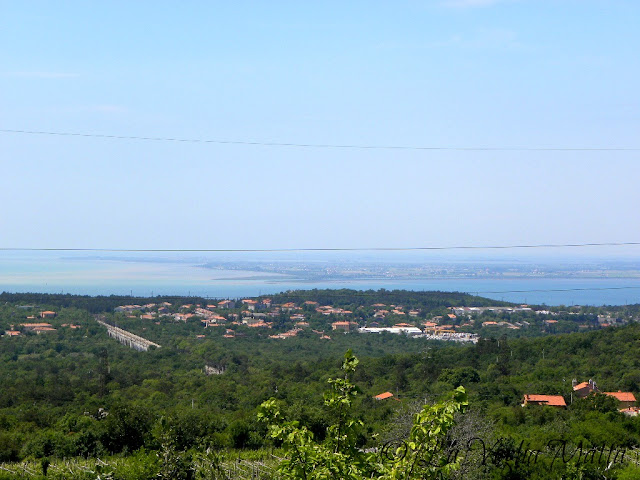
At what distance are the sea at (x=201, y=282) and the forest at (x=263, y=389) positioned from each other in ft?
23.9

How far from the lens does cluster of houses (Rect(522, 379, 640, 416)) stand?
22.9 metres

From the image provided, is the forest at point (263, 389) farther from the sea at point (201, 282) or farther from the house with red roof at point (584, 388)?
the sea at point (201, 282)

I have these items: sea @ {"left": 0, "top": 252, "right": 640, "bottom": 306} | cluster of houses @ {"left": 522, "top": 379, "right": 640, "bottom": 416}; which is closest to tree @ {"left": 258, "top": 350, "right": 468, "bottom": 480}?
cluster of houses @ {"left": 522, "top": 379, "right": 640, "bottom": 416}

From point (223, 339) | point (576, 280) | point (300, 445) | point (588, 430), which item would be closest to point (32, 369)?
point (223, 339)

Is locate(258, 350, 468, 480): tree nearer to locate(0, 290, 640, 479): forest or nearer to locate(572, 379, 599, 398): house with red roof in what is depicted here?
locate(0, 290, 640, 479): forest

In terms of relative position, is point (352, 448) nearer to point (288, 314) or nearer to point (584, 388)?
point (584, 388)

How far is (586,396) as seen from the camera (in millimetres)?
23453

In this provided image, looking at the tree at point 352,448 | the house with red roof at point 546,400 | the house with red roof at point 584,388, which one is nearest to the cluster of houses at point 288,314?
the house with red roof at point 584,388

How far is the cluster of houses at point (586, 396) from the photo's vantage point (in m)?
22.9

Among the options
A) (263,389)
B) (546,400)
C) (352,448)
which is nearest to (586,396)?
(546,400)

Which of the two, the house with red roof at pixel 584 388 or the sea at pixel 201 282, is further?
the sea at pixel 201 282

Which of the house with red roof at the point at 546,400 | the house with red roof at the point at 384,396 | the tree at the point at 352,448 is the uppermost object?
the tree at the point at 352,448

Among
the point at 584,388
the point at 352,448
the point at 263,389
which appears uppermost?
the point at 352,448

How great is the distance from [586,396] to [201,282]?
65.7 metres
